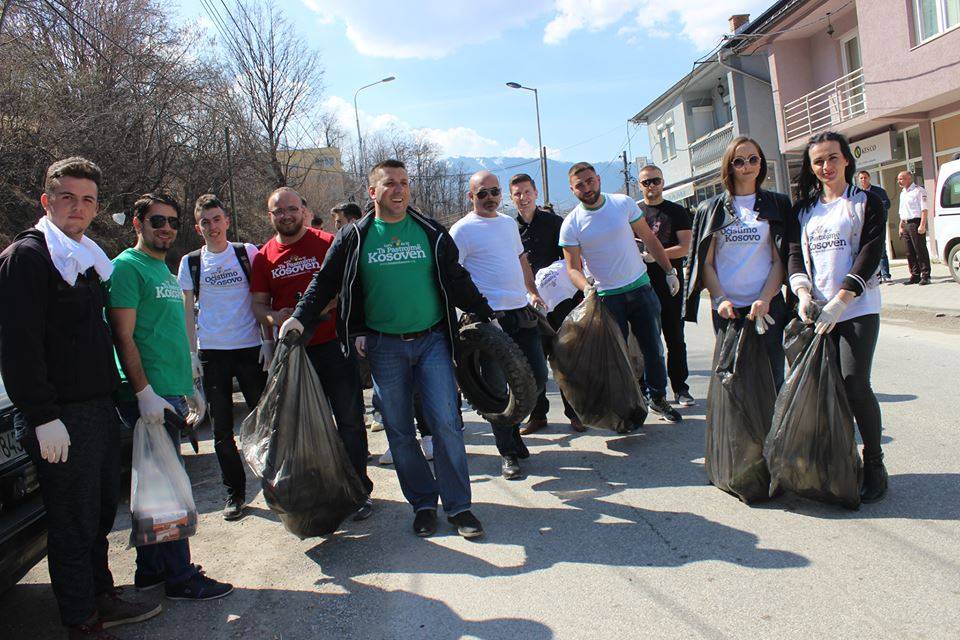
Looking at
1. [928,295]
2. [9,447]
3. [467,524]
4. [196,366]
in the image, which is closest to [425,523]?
[467,524]

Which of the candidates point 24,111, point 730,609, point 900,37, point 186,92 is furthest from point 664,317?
point 186,92

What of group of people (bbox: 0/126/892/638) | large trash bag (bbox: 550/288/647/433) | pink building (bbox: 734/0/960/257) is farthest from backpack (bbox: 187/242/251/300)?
pink building (bbox: 734/0/960/257)

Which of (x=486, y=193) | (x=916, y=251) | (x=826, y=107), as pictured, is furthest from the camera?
(x=826, y=107)

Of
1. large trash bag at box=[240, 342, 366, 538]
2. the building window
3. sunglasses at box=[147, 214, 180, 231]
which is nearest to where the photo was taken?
large trash bag at box=[240, 342, 366, 538]

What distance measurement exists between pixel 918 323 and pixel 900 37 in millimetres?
8968

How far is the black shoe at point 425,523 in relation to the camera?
379cm

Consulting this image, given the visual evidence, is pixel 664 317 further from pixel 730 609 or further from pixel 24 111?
pixel 24 111

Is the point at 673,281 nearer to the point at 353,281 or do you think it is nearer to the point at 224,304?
the point at 353,281

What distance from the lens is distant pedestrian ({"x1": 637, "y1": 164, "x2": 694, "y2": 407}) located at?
596 centimetres

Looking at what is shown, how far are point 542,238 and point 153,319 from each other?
341 centimetres

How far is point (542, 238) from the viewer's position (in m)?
5.99

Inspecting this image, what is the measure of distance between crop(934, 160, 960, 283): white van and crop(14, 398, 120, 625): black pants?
1279cm

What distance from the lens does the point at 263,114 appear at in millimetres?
28219

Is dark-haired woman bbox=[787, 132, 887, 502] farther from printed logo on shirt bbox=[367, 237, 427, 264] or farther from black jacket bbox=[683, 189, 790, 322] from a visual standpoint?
printed logo on shirt bbox=[367, 237, 427, 264]
